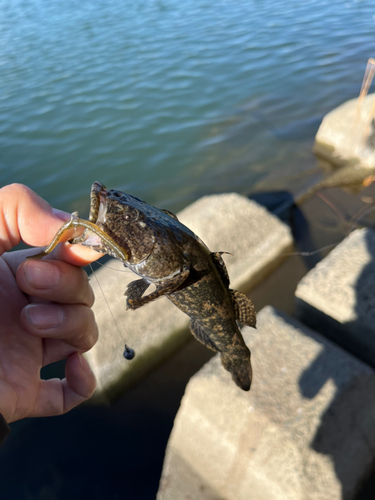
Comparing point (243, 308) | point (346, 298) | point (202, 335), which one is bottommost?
point (346, 298)

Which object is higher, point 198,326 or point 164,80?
point 164,80

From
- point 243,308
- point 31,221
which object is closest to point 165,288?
point 243,308

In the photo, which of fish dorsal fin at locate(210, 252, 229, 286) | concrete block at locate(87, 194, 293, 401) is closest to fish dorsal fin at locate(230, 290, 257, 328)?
fish dorsal fin at locate(210, 252, 229, 286)

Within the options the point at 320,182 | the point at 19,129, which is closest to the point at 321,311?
the point at 320,182

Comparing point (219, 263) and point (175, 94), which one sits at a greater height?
point (219, 263)

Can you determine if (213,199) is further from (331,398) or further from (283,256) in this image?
(331,398)

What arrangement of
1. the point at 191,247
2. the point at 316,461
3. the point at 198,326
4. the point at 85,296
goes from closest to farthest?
the point at 191,247 < the point at 85,296 < the point at 198,326 < the point at 316,461

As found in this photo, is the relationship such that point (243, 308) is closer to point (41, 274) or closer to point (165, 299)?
point (41, 274)

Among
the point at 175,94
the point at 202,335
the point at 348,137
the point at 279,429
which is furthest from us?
the point at 175,94
